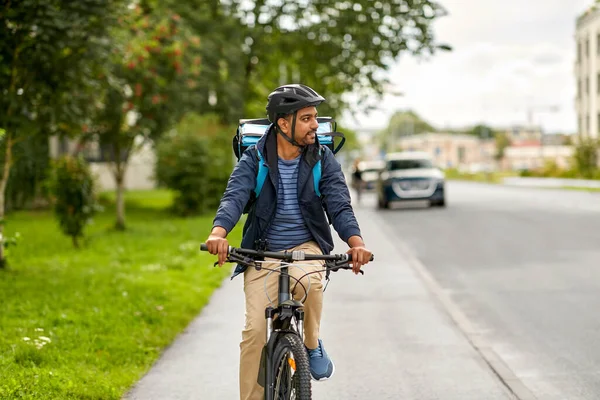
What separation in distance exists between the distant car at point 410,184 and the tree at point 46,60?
60.8 feet

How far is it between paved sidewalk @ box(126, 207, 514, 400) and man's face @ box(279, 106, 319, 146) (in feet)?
7.03

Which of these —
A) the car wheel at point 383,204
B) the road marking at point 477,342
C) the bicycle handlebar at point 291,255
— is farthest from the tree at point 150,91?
the bicycle handlebar at point 291,255

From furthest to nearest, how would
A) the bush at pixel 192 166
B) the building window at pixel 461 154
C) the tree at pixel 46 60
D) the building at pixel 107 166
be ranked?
the building window at pixel 461 154, the building at pixel 107 166, the bush at pixel 192 166, the tree at pixel 46 60

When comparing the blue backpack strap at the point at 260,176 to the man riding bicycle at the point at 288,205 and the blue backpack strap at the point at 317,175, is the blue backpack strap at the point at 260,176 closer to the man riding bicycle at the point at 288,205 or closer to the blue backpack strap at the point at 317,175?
the man riding bicycle at the point at 288,205

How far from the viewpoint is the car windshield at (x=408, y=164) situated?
104 feet

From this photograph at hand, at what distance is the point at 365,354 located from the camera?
7.67m

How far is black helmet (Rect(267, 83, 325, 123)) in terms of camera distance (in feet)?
15.2

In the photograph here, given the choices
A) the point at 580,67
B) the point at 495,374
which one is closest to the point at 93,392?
the point at 495,374

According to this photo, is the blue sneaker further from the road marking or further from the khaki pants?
the road marking

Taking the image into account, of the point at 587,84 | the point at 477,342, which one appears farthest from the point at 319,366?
the point at 587,84

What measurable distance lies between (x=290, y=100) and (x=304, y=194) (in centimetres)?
45

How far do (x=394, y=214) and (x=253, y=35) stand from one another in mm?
6248

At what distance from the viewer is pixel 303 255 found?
14.6 feet

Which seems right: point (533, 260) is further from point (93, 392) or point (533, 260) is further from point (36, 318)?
point (93, 392)
